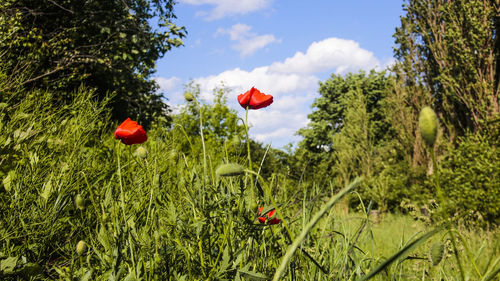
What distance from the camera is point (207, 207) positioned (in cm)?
112

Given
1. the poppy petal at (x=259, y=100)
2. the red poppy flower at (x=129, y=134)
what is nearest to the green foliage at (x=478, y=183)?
the poppy petal at (x=259, y=100)

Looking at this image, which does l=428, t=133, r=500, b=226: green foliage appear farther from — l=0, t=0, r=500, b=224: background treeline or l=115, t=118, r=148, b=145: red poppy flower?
l=115, t=118, r=148, b=145: red poppy flower

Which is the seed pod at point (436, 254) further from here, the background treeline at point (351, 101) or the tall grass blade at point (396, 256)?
the background treeline at point (351, 101)

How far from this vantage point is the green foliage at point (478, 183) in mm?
5863

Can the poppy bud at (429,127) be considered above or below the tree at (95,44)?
below

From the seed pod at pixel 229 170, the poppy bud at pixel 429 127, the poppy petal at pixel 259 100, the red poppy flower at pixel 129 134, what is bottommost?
A: the seed pod at pixel 229 170

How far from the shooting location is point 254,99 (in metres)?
1.38

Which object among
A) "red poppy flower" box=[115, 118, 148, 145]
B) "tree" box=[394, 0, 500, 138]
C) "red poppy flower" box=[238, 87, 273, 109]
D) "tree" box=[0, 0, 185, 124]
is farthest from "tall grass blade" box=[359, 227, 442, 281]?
"tree" box=[394, 0, 500, 138]

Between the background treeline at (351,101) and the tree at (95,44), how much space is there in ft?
0.07

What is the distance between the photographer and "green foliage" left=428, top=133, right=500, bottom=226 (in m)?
5.86

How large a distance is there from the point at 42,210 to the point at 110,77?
537 cm

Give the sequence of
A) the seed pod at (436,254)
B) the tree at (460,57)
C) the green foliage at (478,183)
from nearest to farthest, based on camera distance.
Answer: the seed pod at (436,254) → the green foliage at (478,183) → the tree at (460,57)

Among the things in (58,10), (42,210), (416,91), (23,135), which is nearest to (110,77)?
(58,10)

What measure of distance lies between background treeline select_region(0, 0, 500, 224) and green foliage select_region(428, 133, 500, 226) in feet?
0.08
